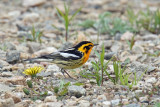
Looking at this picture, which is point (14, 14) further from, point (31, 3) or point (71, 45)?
point (71, 45)

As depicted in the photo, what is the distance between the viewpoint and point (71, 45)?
25.4ft

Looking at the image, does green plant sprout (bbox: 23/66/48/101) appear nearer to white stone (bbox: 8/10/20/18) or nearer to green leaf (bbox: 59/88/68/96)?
green leaf (bbox: 59/88/68/96)

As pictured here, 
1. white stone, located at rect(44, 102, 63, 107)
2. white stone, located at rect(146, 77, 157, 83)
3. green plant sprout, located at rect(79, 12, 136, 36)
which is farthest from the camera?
green plant sprout, located at rect(79, 12, 136, 36)

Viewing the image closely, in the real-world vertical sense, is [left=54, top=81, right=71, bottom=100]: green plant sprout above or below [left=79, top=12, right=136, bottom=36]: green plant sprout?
below

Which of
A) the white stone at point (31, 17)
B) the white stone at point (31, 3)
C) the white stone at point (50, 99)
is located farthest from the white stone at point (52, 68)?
the white stone at point (31, 3)

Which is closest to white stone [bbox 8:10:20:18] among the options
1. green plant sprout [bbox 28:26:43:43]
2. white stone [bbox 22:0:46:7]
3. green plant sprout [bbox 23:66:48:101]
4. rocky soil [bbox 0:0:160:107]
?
rocky soil [bbox 0:0:160:107]

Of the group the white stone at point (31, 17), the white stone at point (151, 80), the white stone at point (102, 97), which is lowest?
the white stone at point (102, 97)

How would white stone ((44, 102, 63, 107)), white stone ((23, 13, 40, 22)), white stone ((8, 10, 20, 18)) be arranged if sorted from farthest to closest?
white stone ((8, 10, 20, 18)), white stone ((23, 13, 40, 22)), white stone ((44, 102, 63, 107))

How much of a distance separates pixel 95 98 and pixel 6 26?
557 cm

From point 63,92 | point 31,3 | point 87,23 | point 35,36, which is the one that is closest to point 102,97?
point 63,92

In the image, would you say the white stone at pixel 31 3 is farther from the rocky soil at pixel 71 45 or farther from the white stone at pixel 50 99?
the white stone at pixel 50 99

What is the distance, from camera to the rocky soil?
4.65 m

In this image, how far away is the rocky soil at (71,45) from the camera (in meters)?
4.65

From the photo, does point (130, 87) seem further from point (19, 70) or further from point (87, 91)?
point (19, 70)
